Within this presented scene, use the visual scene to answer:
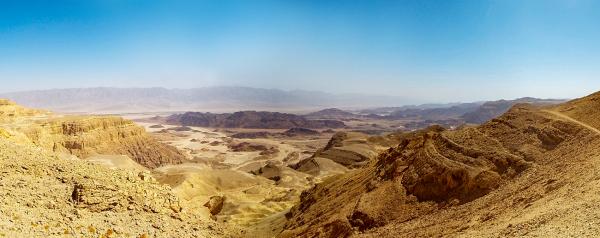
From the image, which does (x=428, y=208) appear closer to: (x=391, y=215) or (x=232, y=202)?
(x=391, y=215)

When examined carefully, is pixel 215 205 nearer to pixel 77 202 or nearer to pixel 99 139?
pixel 77 202

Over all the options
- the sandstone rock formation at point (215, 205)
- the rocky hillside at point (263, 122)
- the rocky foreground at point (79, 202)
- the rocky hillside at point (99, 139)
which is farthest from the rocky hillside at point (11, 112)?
the rocky hillside at point (263, 122)

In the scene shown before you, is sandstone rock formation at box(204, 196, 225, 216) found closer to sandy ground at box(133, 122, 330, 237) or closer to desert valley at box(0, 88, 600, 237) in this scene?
desert valley at box(0, 88, 600, 237)

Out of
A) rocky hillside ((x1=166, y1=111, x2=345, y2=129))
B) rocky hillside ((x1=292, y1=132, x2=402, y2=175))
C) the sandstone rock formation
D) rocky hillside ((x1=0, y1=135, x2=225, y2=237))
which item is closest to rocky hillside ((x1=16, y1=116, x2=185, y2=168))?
rocky hillside ((x1=292, y1=132, x2=402, y2=175))

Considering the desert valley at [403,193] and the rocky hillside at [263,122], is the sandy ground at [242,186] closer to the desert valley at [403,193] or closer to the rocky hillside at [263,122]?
the desert valley at [403,193]

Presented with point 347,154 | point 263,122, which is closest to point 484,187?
point 347,154

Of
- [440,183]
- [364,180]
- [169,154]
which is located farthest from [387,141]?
[440,183]
